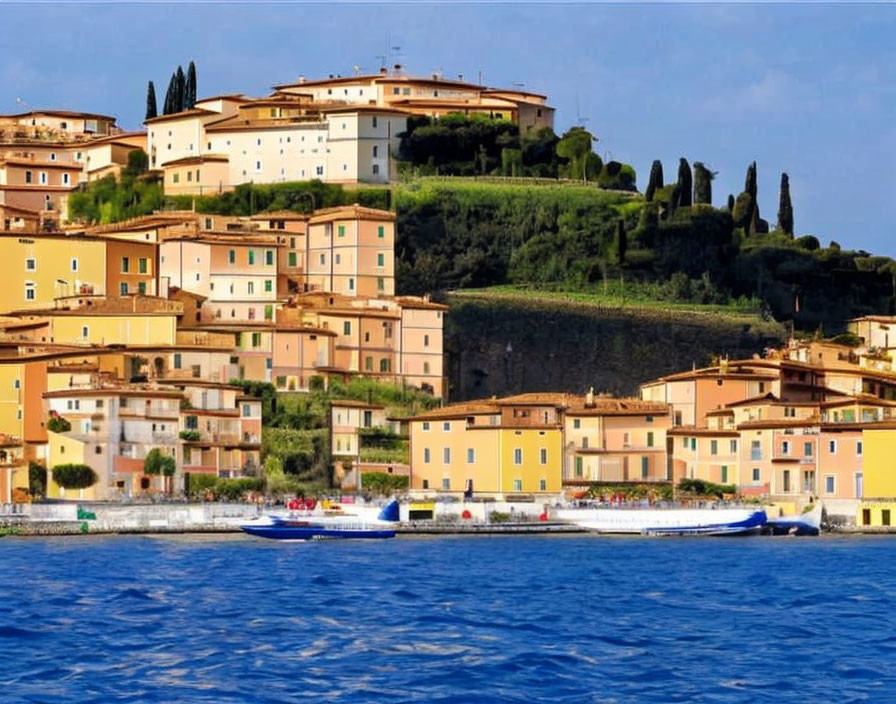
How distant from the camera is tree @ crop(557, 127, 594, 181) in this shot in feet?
338

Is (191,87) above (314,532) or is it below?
above

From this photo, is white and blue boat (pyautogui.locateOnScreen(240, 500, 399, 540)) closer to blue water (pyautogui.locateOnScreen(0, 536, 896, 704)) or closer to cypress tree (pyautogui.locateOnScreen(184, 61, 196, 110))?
blue water (pyautogui.locateOnScreen(0, 536, 896, 704))

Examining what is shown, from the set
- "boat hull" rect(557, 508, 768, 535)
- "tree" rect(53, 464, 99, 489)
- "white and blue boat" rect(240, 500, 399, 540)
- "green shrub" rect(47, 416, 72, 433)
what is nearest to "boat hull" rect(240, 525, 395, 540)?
"white and blue boat" rect(240, 500, 399, 540)

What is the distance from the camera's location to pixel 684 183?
335 feet

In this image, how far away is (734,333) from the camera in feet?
311

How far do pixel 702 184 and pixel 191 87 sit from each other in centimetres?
2100

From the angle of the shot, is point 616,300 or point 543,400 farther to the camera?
point 616,300

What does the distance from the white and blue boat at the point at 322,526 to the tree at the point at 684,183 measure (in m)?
30.3

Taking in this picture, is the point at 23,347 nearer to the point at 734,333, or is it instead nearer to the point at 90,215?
the point at 90,215

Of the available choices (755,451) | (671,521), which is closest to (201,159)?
(755,451)

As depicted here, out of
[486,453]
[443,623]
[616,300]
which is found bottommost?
[443,623]

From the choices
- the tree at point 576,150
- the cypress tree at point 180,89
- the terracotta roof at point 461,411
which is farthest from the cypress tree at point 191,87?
the terracotta roof at point 461,411

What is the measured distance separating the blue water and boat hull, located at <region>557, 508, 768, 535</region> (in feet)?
20.5

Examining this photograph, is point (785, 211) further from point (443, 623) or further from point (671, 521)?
point (443, 623)
